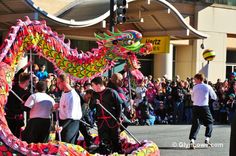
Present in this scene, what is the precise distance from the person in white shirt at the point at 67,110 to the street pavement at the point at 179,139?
3.12 meters

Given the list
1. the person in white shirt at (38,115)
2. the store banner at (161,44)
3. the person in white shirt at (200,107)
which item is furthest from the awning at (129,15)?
the person in white shirt at (38,115)

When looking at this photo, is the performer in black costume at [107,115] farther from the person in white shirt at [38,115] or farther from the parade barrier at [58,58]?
the person in white shirt at [38,115]

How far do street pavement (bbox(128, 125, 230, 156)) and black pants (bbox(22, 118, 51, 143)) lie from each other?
3.59 metres

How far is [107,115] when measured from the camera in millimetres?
9039

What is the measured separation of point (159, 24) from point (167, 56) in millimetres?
3377

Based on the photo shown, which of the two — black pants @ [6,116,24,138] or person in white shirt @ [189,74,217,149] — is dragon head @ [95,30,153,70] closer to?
black pants @ [6,116,24,138]

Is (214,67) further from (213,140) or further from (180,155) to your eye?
(180,155)

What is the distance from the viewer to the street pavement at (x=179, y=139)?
10906 millimetres

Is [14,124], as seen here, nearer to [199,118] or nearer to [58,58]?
[58,58]

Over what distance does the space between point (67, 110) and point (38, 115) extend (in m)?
0.56

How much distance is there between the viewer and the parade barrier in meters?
6.82

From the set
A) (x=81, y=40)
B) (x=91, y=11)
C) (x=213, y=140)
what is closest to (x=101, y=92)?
(x=213, y=140)

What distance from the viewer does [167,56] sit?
2575 centimetres

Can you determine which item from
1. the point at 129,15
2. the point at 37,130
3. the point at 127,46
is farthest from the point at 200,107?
the point at 129,15
